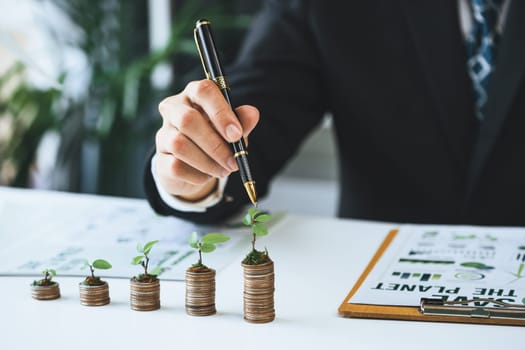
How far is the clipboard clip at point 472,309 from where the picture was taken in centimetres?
79

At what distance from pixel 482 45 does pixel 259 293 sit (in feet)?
3.05

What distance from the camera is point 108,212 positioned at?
1.30 m

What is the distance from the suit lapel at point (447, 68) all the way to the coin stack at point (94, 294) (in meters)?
0.93

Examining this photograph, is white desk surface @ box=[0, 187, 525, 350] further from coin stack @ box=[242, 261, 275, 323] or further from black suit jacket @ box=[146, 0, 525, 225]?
black suit jacket @ box=[146, 0, 525, 225]

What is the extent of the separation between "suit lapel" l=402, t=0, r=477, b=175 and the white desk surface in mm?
643

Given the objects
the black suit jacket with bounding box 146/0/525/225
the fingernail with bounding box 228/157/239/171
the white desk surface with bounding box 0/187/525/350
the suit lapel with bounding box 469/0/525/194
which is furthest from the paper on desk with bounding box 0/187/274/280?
the suit lapel with bounding box 469/0/525/194

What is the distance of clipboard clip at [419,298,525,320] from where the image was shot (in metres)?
0.79

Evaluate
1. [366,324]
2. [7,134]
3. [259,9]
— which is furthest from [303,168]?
[366,324]

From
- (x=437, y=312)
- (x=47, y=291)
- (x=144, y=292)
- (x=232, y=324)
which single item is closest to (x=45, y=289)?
(x=47, y=291)

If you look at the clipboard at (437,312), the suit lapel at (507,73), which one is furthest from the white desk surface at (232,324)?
the suit lapel at (507,73)

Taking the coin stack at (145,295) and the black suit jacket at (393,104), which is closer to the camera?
the coin stack at (145,295)

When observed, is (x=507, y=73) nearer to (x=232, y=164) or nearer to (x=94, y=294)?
(x=232, y=164)

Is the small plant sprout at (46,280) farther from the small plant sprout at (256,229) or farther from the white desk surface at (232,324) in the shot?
the small plant sprout at (256,229)

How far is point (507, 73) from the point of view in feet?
4.76
